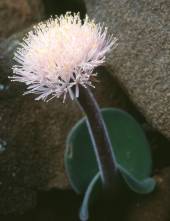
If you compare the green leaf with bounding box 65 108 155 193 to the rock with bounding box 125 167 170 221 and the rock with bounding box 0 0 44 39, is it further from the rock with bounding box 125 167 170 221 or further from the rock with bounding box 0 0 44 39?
the rock with bounding box 0 0 44 39

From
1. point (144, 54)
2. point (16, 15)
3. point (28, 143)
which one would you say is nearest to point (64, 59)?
point (144, 54)

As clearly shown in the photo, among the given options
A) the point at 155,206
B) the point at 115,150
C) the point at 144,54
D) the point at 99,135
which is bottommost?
the point at 155,206

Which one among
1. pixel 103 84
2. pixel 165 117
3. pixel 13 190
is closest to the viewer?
pixel 165 117

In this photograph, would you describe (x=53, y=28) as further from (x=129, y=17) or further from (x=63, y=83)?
(x=129, y=17)

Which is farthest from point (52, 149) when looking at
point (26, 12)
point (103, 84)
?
point (26, 12)

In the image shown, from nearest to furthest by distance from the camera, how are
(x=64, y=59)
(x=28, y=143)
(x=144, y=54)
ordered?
(x=64, y=59)
(x=144, y=54)
(x=28, y=143)

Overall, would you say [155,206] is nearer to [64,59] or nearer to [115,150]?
[115,150]
